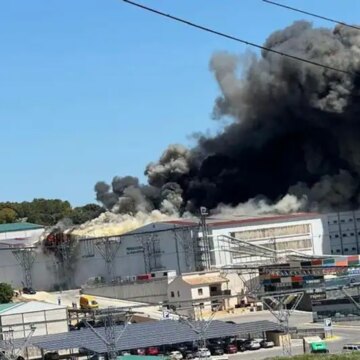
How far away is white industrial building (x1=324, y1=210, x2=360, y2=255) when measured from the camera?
6269 centimetres

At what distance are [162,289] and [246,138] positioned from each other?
2571 cm

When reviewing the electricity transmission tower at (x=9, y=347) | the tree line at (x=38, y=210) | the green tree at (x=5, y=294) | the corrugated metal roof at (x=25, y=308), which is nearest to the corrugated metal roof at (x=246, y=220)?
the green tree at (x=5, y=294)

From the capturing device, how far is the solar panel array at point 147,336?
3450 cm

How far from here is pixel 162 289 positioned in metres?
55.4

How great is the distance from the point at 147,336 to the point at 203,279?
18.3 metres

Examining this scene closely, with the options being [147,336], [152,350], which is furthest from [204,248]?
[152,350]

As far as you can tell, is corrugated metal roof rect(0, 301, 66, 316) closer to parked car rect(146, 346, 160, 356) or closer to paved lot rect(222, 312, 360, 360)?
parked car rect(146, 346, 160, 356)

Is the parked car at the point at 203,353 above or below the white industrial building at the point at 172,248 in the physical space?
below

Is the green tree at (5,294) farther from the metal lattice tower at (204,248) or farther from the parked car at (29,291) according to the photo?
the metal lattice tower at (204,248)

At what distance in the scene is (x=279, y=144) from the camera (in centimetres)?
7781

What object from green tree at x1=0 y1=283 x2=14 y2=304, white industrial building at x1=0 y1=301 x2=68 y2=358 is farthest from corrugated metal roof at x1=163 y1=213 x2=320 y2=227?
white industrial building at x1=0 y1=301 x2=68 y2=358

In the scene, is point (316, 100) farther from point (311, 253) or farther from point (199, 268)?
→ point (199, 268)

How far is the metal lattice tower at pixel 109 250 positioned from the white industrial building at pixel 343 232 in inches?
618

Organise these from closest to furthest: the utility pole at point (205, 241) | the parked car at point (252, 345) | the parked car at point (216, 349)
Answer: the parked car at point (216, 349)
the parked car at point (252, 345)
the utility pole at point (205, 241)
